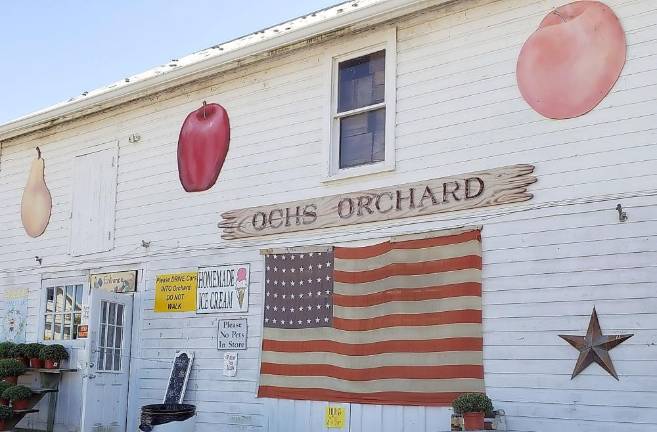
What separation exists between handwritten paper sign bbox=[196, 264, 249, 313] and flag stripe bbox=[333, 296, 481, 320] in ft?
5.17

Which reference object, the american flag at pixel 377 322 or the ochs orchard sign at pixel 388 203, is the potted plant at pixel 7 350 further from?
the american flag at pixel 377 322

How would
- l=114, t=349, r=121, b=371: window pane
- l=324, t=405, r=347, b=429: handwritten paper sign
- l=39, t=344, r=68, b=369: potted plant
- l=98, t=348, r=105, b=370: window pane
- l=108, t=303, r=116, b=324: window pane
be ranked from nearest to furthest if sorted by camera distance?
l=324, t=405, r=347, b=429: handwritten paper sign, l=98, t=348, r=105, b=370: window pane, l=108, t=303, r=116, b=324: window pane, l=114, t=349, r=121, b=371: window pane, l=39, t=344, r=68, b=369: potted plant

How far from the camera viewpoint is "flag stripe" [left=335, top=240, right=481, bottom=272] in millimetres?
8492

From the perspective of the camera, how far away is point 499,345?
26.5 ft

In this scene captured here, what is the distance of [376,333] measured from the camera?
29.7ft

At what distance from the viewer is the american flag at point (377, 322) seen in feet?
27.5

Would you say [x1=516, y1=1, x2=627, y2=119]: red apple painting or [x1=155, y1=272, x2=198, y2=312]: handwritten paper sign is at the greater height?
[x1=516, y1=1, x2=627, y2=119]: red apple painting

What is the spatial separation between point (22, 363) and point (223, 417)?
3.88 m

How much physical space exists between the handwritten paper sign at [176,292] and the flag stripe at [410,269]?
8.40 feet

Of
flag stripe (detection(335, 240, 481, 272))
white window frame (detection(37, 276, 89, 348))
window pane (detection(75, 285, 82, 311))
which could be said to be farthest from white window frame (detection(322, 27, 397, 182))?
window pane (detection(75, 285, 82, 311))

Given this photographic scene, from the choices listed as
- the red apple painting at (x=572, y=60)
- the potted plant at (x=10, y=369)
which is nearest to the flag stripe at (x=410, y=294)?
the red apple painting at (x=572, y=60)

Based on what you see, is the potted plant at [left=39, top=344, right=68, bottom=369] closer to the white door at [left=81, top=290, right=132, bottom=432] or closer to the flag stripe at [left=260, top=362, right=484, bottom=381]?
the white door at [left=81, top=290, right=132, bottom=432]

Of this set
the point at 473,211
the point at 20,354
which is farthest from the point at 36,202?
the point at 473,211

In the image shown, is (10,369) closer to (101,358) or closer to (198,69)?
(101,358)
